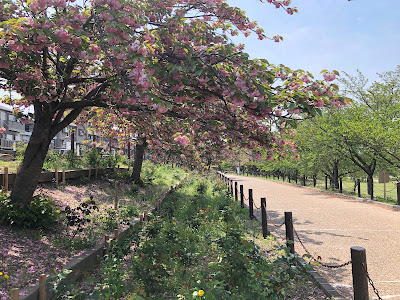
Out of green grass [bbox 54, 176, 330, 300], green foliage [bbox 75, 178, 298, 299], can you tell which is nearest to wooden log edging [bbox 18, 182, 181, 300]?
green grass [bbox 54, 176, 330, 300]

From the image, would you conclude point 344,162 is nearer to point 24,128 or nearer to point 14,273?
point 14,273

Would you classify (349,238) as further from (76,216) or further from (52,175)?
(52,175)

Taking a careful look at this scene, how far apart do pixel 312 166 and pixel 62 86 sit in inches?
891

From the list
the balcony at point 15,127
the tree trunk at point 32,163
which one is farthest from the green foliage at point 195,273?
the balcony at point 15,127

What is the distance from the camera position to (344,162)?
75.0ft

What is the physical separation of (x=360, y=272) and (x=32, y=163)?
6689 mm

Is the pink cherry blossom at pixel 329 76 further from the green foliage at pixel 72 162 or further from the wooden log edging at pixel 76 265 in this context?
the green foliage at pixel 72 162

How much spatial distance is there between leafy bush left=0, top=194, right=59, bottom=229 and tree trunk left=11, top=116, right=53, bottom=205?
0.65ft

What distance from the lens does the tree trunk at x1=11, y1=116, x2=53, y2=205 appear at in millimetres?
6688

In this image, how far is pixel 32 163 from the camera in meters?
6.80

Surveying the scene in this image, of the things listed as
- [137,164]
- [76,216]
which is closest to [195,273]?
[76,216]

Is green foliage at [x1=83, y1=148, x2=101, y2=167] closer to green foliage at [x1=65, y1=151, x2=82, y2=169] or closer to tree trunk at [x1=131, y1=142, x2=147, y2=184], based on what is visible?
green foliage at [x1=65, y1=151, x2=82, y2=169]

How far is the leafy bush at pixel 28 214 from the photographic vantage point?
6.25m

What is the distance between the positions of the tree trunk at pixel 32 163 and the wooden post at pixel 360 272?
649cm
